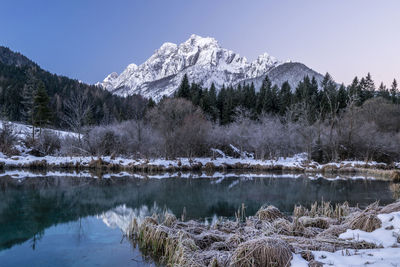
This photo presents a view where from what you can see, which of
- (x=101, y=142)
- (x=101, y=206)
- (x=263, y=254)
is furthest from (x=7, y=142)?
(x=263, y=254)

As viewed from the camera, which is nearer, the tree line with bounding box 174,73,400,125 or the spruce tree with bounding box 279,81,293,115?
the tree line with bounding box 174,73,400,125

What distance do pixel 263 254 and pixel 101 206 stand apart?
10909mm

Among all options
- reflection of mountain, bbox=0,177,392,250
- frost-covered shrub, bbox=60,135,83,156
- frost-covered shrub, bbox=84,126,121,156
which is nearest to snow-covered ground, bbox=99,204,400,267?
reflection of mountain, bbox=0,177,392,250

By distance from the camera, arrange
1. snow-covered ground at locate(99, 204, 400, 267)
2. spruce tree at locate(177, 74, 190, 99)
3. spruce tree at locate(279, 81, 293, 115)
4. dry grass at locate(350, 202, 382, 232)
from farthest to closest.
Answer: spruce tree at locate(279, 81, 293, 115), spruce tree at locate(177, 74, 190, 99), dry grass at locate(350, 202, 382, 232), snow-covered ground at locate(99, 204, 400, 267)

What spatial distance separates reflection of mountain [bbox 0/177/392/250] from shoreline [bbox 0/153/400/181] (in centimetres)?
625

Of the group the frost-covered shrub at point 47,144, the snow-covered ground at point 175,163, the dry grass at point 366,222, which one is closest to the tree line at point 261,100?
the snow-covered ground at point 175,163

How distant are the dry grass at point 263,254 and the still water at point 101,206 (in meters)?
2.79

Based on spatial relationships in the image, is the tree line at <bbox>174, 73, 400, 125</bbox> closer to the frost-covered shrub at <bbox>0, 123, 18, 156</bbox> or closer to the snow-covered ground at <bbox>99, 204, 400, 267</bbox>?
the frost-covered shrub at <bbox>0, 123, 18, 156</bbox>

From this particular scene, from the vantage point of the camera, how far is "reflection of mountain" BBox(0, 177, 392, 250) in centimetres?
1110

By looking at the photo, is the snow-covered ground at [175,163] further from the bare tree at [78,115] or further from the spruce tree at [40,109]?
the spruce tree at [40,109]

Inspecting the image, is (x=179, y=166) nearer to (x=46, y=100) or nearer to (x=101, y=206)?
(x=101, y=206)

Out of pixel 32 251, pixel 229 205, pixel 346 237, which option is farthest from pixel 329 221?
pixel 32 251

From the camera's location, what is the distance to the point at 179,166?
30.0 m

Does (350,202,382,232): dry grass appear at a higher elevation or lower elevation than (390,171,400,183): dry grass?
higher
